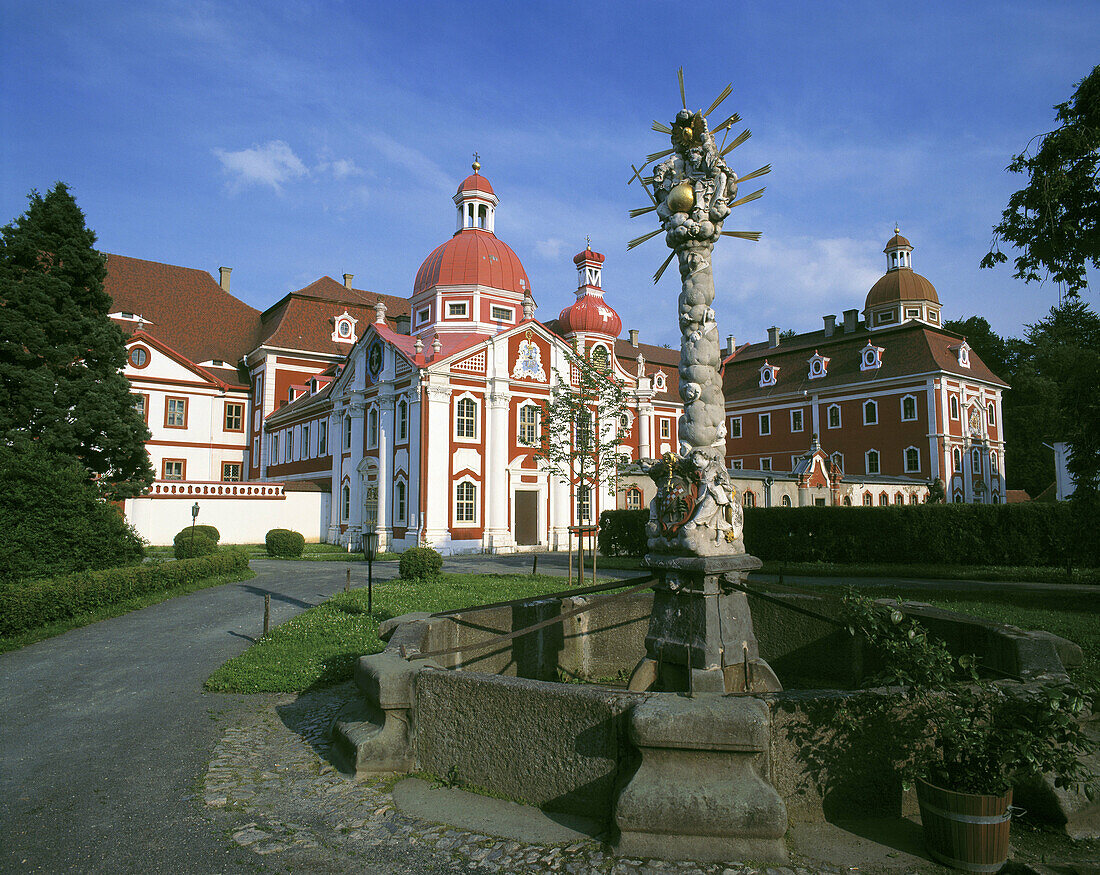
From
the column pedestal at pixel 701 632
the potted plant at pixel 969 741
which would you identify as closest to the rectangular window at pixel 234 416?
the column pedestal at pixel 701 632

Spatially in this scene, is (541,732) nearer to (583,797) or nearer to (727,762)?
(583,797)

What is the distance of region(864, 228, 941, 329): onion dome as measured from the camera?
52.9 meters

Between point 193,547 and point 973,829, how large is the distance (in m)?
24.5

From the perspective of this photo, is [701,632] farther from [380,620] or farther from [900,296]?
[900,296]

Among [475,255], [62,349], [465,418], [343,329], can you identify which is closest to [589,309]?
[475,255]

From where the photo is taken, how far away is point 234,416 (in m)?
48.0

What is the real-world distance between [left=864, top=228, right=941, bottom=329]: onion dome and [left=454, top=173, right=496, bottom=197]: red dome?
105ft

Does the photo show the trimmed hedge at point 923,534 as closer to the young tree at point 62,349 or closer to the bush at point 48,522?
the bush at point 48,522

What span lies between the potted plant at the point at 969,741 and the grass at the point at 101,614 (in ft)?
43.1

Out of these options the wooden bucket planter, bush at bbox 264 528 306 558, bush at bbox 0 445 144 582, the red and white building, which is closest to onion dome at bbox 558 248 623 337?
the red and white building

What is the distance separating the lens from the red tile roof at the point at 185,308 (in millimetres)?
49688

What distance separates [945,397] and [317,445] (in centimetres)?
3894

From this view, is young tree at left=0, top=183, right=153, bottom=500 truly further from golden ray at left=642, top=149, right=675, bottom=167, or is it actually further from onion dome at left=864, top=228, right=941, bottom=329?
onion dome at left=864, top=228, right=941, bottom=329

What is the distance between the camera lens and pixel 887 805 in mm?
4527
